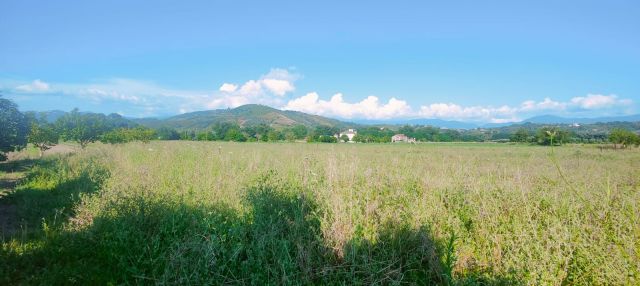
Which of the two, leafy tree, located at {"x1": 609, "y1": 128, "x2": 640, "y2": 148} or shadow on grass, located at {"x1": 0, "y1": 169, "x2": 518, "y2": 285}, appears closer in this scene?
shadow on grass, located at {"x1": 0, "y1": 169, "x2": 518, "y2": 285}

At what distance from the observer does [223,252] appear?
387cm

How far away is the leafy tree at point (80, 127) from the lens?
27.7 m

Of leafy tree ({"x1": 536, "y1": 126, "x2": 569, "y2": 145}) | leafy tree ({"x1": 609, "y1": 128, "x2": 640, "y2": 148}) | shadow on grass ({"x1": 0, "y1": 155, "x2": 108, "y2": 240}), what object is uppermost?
leafy tree ({"x1": 536, "y1": 126, "x2": 569, "y2": 145})

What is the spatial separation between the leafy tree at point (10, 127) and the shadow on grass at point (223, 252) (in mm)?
13844

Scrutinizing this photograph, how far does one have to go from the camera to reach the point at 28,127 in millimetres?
17312

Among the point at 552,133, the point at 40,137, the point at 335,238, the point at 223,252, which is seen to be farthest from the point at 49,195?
the point at 40,137

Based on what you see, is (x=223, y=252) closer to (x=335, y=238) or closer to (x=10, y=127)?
(x=335, y=238)

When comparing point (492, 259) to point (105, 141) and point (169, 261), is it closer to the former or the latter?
point (169, 261)

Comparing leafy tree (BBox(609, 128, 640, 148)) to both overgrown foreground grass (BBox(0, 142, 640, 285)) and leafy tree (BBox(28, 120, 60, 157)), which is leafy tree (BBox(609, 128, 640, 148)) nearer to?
overgrown foreground grass (BBox(0, 142, 640, 285))

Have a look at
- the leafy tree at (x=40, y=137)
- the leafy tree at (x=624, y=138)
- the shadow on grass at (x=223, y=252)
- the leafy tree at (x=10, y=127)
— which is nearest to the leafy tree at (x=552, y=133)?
the shadow on grass at (x=223, y=252)

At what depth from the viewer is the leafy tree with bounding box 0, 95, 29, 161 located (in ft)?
45.3

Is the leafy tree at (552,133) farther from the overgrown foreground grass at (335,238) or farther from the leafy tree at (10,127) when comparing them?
the leafy tree at (10,127)

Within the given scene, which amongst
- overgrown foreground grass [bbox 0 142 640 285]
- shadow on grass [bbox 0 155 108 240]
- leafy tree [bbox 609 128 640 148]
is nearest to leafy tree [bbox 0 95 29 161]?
shadow on grass [bbox 0 155 108 240]

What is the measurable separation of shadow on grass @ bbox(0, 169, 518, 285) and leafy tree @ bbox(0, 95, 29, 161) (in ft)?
45.4
